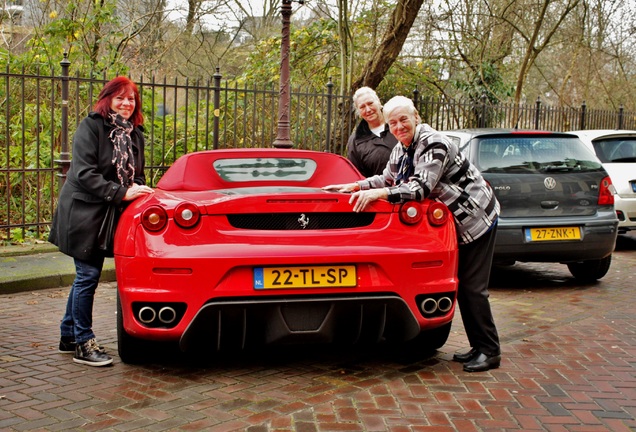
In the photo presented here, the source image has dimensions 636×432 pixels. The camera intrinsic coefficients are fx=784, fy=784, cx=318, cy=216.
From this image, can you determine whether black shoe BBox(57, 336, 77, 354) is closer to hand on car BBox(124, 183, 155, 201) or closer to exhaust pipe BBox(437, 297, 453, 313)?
hand on car BBox(124, 183, 155, 201)

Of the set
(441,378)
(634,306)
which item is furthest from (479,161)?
(441,378)

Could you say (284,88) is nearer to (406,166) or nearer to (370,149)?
(370,149)

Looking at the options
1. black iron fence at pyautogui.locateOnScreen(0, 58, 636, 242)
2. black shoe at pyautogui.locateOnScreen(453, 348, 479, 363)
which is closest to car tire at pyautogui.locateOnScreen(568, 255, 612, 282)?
black shoe at pyautogui.locateOnScreen(453, 348, 479, 363)

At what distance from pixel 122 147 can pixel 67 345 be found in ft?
4.35

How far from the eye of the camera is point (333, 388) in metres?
4.21

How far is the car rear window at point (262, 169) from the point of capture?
505 centimetres

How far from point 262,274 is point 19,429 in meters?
1.36

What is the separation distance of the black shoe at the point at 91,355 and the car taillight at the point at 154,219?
3.24 feet

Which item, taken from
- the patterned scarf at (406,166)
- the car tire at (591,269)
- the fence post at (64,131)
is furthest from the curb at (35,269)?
the car tire at (591,269)

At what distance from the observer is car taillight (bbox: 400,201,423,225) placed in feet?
14.5

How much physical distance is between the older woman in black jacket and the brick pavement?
290 millimetres

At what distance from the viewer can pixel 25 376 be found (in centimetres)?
442

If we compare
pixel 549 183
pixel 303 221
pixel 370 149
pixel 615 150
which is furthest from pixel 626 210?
pixel 303 221

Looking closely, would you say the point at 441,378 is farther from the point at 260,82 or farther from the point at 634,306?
the point at 260,82
